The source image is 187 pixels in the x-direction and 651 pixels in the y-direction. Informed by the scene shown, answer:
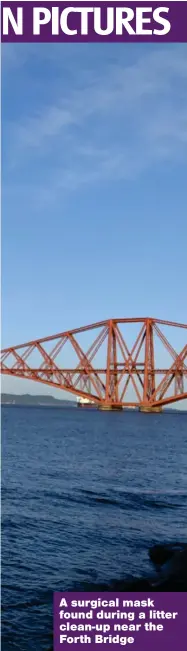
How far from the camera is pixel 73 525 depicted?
21547 millimetres

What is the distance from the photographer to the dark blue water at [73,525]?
550 inches

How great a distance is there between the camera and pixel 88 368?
116 meters

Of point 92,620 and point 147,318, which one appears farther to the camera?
point 147,318

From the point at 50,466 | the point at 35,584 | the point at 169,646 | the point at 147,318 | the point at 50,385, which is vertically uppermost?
the point at 147,318

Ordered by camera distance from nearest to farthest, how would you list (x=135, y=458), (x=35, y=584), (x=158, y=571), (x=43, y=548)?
(x=35, y=584) → (x=158, y=571) → (x=43, y=548) → (x=135, y=458)

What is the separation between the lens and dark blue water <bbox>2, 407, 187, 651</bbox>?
14.0 m

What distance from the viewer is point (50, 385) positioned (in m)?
115

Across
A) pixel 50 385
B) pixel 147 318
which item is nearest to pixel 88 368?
pixel 50 385

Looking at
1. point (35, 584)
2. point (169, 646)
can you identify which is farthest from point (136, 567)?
point (169, 646)

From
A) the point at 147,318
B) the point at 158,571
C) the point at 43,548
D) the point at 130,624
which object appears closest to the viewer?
the point at 130,624

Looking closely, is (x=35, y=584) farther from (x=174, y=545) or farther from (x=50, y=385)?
(x=50, y=385)

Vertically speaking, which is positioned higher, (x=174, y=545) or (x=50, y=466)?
(x=50, y=466)

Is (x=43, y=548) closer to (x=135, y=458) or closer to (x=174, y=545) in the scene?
(x=174, y=545)

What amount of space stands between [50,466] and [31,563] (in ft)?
70.7
